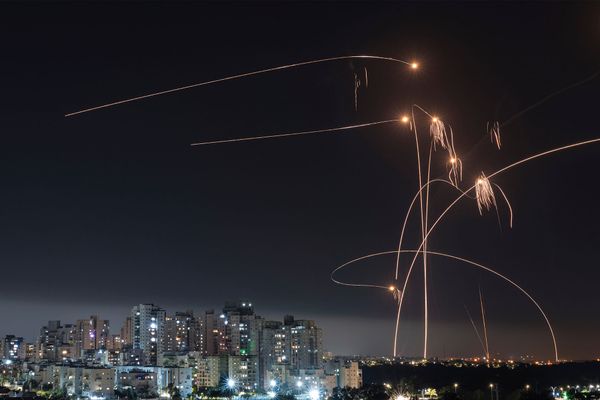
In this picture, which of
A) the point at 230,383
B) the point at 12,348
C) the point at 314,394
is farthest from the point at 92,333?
the point at 314,394

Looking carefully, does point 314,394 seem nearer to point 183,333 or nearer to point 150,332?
point 183,333

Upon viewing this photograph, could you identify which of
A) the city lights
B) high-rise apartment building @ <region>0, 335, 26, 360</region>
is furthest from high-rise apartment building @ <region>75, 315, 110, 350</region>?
the city lights

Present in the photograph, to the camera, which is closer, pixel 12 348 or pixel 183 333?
pixel 183 333

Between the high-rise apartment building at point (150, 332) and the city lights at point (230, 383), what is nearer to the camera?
the city lights at point (230, 383)

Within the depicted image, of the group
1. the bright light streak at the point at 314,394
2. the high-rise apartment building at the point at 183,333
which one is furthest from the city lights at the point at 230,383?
the high-rise apartment building at the point at 183,333

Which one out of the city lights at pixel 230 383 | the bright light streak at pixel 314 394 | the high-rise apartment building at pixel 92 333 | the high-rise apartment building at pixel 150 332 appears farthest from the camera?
the high-rise apartment building at pixel 92 333

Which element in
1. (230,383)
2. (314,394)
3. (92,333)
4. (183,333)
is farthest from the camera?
(92,333)

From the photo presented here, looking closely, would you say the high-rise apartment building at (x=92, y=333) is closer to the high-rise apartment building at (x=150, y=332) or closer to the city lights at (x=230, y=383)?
the high-rise apartment building at (x=150, y=332)

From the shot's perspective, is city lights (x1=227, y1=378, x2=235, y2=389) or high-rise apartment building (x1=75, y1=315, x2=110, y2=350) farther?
high-rise apartment building (x1=75, y1=315, x2=110, y2=350)

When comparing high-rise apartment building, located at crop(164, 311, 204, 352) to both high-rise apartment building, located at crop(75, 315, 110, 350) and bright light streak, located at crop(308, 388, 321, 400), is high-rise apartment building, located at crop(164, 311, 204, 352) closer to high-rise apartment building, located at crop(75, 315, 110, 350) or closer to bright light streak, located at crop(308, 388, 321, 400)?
high-rise apartment building, located at crop(75, 315, 110, 350)

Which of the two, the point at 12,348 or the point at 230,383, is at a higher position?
the point at 12,348

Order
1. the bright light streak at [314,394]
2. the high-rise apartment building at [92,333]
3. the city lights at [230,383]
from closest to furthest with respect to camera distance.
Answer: the bright light streak at [314,394] → the city lights at [230,383] → the high-rise apartment building at [92,333]
